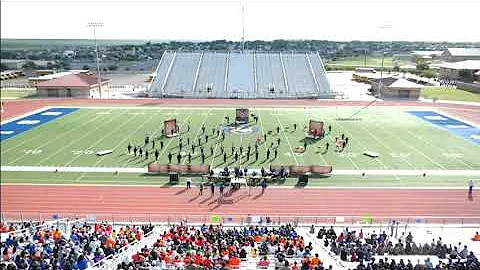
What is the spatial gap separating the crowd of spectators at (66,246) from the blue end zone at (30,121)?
1479 cm

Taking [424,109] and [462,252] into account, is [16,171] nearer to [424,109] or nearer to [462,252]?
[462,252]

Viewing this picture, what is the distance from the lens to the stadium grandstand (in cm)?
4266

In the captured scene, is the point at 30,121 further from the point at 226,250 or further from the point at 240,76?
the point at 226,250

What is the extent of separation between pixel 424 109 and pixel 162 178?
23376 mm

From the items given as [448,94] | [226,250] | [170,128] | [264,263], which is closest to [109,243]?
[226,250]

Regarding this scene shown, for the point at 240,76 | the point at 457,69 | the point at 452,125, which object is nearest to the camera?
the point at 452,125

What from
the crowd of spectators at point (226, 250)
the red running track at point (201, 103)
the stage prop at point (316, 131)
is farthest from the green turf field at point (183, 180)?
the red running track at point (201, 103)

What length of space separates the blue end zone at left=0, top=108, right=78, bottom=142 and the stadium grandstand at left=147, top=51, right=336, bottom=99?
10.3 metres

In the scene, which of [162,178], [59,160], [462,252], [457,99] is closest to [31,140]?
[59,160]

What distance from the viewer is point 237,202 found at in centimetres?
1700

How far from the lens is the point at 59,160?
2159 cm

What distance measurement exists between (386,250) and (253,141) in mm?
13844

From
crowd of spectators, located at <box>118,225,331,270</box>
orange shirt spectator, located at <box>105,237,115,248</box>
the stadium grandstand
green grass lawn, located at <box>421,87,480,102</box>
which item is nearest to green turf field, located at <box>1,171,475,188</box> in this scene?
crowd of spectators, located at <box>118,225,331,270</box>

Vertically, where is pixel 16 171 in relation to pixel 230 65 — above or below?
below
